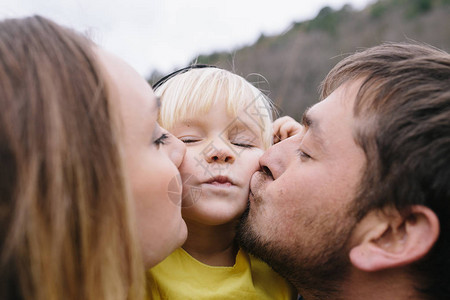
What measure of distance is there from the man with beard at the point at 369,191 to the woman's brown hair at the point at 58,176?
869 mm

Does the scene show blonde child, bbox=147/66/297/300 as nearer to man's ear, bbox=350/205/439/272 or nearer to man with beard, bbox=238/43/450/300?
man with beard, bbox=238/43/450/300

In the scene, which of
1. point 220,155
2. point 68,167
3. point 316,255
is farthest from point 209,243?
point 68,167

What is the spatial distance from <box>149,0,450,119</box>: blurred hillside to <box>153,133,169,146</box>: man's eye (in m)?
16.8

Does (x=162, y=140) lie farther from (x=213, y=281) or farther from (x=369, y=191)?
(x=369, y=191)

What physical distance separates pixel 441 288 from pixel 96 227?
60.0 inches

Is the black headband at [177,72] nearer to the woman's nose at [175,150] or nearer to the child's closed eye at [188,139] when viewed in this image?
the child's closed eye at [188,139]

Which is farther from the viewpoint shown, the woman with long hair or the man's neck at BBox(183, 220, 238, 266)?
the man's neck at BBox(183, 220, 238, 266)

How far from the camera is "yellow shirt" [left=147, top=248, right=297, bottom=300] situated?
1.90 meters

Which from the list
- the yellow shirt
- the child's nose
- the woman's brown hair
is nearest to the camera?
the woman's brown hair

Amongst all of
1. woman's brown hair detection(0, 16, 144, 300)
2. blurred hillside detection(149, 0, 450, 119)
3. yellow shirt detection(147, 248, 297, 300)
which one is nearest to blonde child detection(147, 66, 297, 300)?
yellow shirt detection(147, 248, 297, 300)

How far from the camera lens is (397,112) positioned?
5.60 ft

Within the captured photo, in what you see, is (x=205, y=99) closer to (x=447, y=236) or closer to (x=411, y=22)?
(x=447, y=236)

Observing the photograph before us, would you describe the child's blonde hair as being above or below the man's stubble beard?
above

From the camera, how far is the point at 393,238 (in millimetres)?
1708
